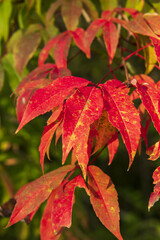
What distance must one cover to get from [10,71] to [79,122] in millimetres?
646

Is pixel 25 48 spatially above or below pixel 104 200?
above

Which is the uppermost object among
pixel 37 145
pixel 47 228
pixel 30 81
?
pixel 30 81

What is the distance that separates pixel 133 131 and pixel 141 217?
2.63 metres

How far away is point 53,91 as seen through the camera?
604 millimetres

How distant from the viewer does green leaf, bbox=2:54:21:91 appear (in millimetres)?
1140

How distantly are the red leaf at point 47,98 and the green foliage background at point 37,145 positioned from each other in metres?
0.09

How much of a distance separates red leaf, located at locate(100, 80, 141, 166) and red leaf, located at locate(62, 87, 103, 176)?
2 cm

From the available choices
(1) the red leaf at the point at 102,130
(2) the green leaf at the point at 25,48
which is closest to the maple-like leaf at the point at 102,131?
(1) the red leaf at the point at 102,130

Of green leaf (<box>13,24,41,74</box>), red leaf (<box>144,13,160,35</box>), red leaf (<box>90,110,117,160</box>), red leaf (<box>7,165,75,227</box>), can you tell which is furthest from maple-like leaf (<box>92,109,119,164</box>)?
green leaf (<box>13,24,41,74</box>)

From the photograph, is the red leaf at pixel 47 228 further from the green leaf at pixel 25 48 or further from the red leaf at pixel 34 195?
the green leaf at pixel 25 48

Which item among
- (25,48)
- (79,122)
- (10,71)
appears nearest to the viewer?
(79,122)

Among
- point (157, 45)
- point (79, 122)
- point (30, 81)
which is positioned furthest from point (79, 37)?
point (79, 122)

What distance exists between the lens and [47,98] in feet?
1.96

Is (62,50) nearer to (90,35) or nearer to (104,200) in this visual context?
(90,35)
